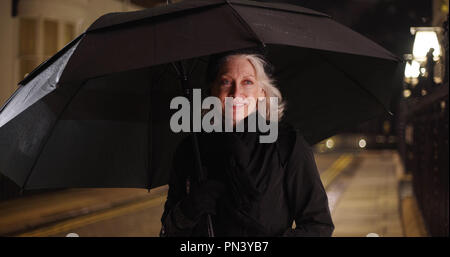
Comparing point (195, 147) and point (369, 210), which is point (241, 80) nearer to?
point (195, 147)

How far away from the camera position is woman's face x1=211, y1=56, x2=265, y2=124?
8.21ft

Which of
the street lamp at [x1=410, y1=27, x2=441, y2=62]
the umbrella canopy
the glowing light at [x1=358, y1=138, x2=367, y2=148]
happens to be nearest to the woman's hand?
the umbrella canopy

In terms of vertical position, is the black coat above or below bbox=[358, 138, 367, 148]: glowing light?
above

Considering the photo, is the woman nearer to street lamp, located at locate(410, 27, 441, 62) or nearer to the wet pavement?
the wet pavement

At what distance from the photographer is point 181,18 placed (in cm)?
239

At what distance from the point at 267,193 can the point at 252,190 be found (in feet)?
0.25

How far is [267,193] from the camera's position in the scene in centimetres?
231

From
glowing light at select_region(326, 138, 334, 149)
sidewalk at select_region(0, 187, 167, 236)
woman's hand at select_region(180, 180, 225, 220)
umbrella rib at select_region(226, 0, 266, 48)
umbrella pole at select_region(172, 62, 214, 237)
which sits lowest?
glowing light at select_region(326, 138, 334, 149)

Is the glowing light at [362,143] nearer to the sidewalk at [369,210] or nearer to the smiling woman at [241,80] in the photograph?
the sidewalk at [369,210]

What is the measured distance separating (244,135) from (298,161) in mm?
257

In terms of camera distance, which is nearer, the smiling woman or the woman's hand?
the woman's hand

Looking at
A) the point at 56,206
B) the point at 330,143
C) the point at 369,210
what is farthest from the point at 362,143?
the point at 56,206
